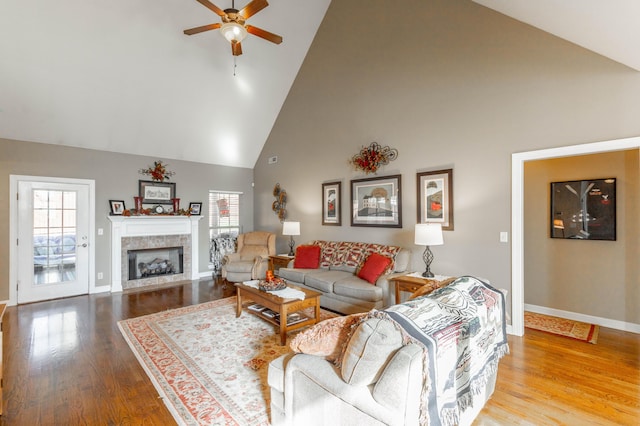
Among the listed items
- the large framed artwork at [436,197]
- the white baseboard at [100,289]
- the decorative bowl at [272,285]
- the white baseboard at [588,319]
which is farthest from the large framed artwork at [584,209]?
the white baseboard at [100,289]

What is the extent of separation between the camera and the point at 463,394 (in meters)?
1.70

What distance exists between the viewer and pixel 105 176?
18.4ft

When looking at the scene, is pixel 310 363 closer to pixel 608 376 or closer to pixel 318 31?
pixel 608 376

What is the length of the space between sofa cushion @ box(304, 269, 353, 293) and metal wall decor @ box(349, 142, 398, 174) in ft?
5.62

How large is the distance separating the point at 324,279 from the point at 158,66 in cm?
418

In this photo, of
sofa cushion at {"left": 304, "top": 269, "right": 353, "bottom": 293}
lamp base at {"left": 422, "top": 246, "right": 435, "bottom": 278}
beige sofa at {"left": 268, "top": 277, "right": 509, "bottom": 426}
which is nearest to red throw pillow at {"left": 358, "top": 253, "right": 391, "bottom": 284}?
sofa cushion at {"left": 304, "top": 269, "right": 353, "bottom": 293}

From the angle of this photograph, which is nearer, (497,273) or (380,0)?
(497,273)

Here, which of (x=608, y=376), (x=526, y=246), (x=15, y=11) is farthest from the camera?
(x=526, y=246)

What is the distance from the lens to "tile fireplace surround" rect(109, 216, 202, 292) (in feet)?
18.5

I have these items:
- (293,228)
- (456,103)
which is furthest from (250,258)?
(456,103)

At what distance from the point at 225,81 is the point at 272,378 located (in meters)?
5.18

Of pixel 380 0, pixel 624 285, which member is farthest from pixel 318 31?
pixel 624 285

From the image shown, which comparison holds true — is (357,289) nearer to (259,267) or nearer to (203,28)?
(259,267)

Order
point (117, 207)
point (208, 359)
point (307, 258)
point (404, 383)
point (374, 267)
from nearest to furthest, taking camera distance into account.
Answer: point (404, 383) < point (208, 359) < point (374, 267) < point (307, 258) < point (117, 207)
